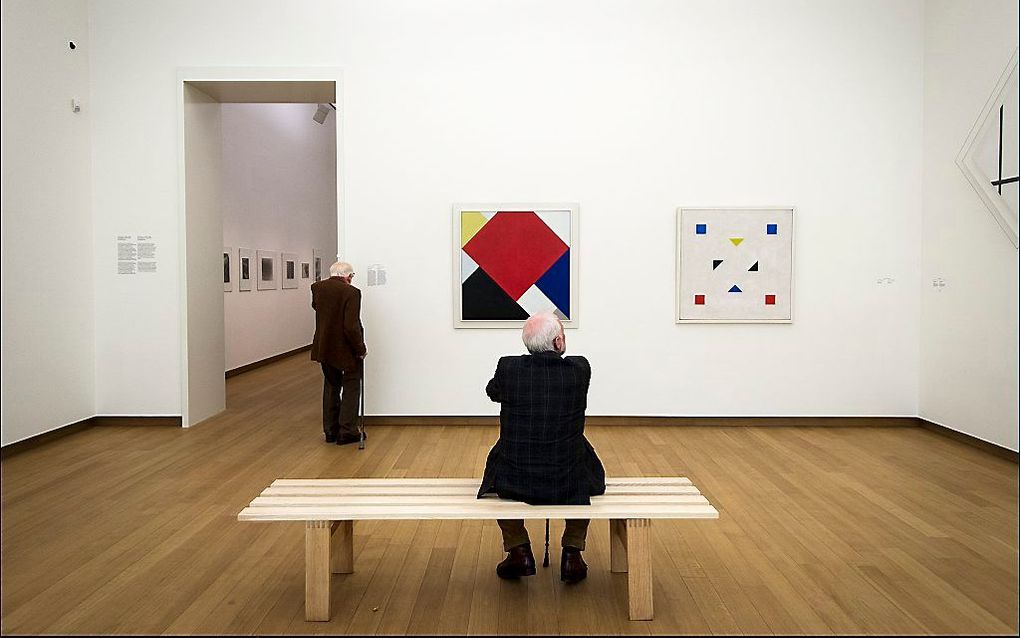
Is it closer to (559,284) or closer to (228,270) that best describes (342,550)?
(559,284)

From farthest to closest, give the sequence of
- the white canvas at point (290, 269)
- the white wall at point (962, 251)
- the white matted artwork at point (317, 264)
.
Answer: the white matted artwork at point (317, 264), the white canvas at point (290, 269), the white wall at point (962, 251)

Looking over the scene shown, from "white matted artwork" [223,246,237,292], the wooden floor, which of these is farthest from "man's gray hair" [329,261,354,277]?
"white matted artwork" [223,246,237,292]

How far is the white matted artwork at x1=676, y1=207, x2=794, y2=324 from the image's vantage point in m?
8.61

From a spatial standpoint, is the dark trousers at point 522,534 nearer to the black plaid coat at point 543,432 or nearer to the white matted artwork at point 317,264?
the black plaid coat at point 543,432

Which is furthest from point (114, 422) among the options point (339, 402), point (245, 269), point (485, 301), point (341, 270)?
point (245, 269)

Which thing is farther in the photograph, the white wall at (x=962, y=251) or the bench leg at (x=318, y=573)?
the white wall at (x=962, y=251)

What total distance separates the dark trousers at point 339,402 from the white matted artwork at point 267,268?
7.00 meters

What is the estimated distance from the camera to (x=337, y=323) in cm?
769

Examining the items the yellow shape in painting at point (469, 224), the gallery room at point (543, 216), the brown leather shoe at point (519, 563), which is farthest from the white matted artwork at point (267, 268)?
Answer: the brown leather shoe at point (519, 563)

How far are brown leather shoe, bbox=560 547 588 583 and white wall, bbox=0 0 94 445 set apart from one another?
17.0 ft

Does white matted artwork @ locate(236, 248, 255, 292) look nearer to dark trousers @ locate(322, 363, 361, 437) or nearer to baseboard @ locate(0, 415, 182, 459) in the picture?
baseboard @ locate(0, 415, 182, 459)

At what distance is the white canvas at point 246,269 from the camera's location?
13.3m

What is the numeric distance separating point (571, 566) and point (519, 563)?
0.26 m

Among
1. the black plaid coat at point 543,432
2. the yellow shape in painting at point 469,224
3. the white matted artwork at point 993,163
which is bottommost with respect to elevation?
the black plaid coat at point 543,432
